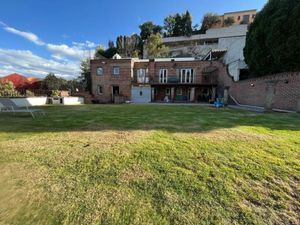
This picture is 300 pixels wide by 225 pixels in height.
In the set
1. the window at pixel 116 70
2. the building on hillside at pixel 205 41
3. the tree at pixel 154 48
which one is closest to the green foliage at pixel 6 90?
the window at pixel 116 70

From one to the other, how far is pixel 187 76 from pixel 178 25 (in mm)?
32866

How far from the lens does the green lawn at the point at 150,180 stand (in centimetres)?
206

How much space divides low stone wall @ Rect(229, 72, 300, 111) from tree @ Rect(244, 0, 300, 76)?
0.99 metres

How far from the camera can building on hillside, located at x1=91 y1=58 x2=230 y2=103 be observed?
76.1 feet

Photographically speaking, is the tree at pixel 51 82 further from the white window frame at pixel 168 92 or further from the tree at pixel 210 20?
the tree at pixel 210 20

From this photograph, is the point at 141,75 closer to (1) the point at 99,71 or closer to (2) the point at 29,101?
(1) the point at 99,71

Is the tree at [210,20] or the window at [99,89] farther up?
the tree at [210,20]

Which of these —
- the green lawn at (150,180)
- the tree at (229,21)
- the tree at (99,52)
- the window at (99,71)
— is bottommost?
the green lawn at (150,180)

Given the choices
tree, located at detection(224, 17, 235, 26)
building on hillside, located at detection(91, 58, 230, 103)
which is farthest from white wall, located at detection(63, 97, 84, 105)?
tree, located at detection(224, 17, 235, 26)

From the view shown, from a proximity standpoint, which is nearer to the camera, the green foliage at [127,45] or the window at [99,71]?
the window at [99,71]

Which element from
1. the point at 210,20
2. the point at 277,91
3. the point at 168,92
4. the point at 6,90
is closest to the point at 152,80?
the point at 168,92

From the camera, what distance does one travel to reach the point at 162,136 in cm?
446

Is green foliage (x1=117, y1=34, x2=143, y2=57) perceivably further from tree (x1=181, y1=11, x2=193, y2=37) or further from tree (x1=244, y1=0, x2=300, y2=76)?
tree (x1=244, y1=0, x2=300, y2=76)

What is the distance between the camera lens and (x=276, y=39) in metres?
11.3
